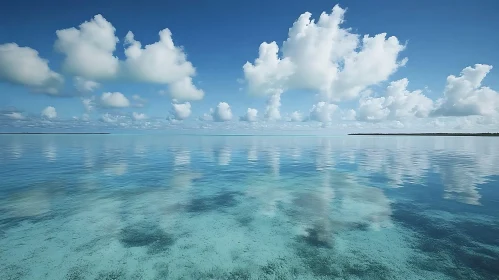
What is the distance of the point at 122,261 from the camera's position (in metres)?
8.95

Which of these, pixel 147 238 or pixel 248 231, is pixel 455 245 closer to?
pixel 248 231

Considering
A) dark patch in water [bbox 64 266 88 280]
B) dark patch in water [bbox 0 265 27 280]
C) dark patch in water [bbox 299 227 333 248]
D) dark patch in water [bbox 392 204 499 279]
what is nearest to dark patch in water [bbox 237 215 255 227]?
dark patch in water [bbox 299 227 333 248]

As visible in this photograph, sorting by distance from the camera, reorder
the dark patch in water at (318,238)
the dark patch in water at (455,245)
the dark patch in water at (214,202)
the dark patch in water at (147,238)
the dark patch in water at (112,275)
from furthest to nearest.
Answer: the dark patch in water at (214,202)
the dark patch in water at (318,238)
the dark patch in water at (147,238)
the dark patch in water at (455,245)
the dark patch in water at (112,275)

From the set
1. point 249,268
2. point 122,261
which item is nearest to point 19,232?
point 122,261

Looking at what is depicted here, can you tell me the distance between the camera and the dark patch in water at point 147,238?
10.0m

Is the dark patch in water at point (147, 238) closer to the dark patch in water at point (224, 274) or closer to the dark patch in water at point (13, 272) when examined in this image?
the dark patch in water at point (224, 274)

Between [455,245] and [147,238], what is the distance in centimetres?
1247

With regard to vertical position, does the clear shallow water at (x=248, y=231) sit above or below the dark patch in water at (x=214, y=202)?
above

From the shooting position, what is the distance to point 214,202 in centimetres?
1655

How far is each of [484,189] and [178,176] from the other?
25711 mm

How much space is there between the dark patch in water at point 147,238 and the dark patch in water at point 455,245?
927 centimetres

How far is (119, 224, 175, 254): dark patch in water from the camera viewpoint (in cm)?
1004

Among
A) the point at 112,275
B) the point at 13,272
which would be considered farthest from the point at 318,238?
the point at 13,272

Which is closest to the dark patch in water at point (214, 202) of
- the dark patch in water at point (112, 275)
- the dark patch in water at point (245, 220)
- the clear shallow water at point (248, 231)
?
the clear shallow water at point (248, 231)
